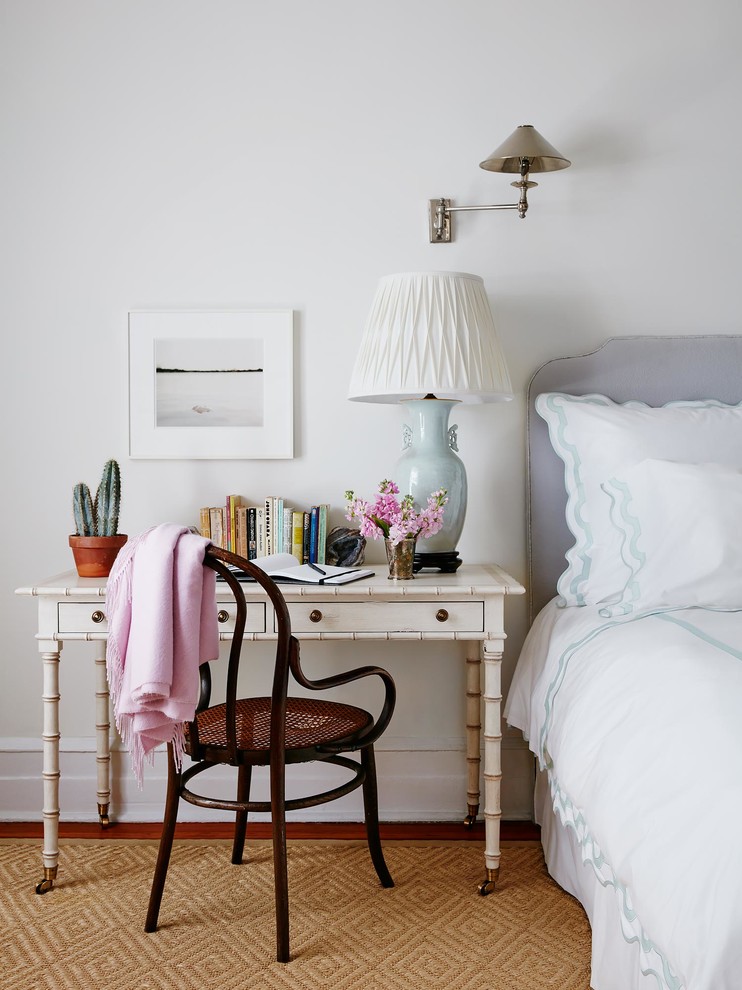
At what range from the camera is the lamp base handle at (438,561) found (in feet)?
7.60

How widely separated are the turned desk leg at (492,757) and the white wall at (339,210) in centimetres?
48

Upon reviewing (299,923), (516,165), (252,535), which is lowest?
(299,923)

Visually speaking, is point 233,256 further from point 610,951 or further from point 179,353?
point 610,951

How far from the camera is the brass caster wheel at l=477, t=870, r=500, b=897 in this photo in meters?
2.12

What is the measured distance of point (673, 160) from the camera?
102 inches

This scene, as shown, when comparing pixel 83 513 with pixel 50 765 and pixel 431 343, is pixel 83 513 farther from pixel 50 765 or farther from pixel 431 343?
pixel 431 343

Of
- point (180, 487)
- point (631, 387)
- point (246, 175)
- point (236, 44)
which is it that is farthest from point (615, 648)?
→ point (236, 44)

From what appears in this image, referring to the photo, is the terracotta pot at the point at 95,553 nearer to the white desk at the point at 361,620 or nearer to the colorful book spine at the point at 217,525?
the white desk at the point at 361,620

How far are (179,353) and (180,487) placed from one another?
1.32 feet

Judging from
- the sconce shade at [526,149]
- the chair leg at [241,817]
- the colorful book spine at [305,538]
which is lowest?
the chair leg at [241,817]

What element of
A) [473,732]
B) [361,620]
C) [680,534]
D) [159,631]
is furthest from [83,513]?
[680,534]

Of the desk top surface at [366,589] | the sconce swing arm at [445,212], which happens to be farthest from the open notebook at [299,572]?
the sconce swing arm at [445,212]

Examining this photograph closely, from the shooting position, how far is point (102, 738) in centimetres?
255

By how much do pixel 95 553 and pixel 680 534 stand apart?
1.46 metres
